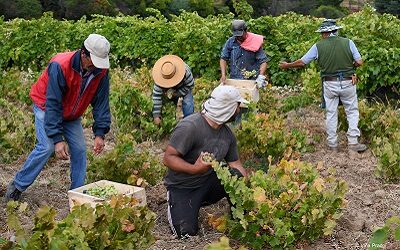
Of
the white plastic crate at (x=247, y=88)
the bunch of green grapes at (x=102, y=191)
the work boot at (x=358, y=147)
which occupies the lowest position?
the work boot at (x=358, y=147)

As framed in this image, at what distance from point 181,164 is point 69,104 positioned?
103cm

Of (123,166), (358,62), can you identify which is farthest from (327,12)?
(123,166)

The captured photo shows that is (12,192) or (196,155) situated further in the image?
(12,192)

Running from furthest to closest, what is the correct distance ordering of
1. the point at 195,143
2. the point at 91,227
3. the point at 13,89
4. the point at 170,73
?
1. the point at 13,89
2. the point at 170,73
3. the point at 195,143
4. the point at 91,227

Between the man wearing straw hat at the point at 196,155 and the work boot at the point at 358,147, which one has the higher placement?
the man wearing straw hat at the point at 196,155

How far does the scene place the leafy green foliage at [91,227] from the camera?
3193 millimetres

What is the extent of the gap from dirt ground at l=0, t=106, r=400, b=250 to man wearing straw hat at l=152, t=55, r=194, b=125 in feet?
2.65

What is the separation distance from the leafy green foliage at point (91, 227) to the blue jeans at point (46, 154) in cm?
112

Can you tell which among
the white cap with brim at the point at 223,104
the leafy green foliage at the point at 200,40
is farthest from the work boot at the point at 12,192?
the leafy green foliage at the point at 200,40

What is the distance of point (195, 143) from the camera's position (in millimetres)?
A: 4504

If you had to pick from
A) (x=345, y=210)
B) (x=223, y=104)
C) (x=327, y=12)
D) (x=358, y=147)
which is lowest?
(x=327, y=12)

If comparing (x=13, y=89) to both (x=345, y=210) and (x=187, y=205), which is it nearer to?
(x=187, y=205)

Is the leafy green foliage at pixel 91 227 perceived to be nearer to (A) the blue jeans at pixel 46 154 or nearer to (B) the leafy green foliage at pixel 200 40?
(A) the blue jeans at pixel 46 154

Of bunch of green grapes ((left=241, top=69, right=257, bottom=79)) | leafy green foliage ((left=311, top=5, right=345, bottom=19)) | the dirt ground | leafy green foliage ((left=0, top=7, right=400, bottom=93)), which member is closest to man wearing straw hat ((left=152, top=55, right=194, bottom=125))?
the dirt ground
